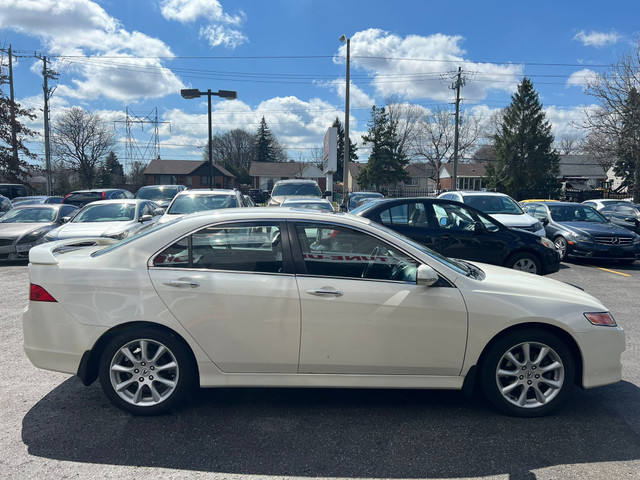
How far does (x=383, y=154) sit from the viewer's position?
53250 millimetres

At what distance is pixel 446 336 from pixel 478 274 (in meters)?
0.75

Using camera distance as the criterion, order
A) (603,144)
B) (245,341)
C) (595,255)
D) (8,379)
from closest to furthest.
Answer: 1. (245,341)
2. (8,379)
3. (595,255)
4. (603,144)

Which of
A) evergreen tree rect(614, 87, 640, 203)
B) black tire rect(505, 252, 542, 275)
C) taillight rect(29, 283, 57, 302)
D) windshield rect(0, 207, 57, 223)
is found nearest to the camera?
taillight rect(29, 283, 57, 302)

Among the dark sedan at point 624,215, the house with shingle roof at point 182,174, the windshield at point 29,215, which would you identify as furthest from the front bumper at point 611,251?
the house with shingle roof at point 182,174

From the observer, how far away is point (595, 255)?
10.9 m

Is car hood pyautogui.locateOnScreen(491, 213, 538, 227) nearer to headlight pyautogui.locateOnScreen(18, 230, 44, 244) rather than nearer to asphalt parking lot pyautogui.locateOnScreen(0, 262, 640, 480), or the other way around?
asphalt parking lot pyautogui.locateOnScreen(0, 262, 640, 480)

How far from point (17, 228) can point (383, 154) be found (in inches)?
1805

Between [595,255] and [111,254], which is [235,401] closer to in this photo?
[111,254]

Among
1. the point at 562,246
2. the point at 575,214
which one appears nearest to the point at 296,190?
the point at 562,246

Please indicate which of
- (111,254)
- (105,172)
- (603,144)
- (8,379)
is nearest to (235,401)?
(111,254)

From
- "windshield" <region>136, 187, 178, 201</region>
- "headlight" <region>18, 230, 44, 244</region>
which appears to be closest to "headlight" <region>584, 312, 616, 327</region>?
"headlight" <region>18, 230, 44, 244</region>

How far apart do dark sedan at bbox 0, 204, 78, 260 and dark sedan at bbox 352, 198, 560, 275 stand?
8.27m

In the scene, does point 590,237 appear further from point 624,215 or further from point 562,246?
point 624,215

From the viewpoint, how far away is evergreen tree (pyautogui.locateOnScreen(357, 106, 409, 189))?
52.8 m
